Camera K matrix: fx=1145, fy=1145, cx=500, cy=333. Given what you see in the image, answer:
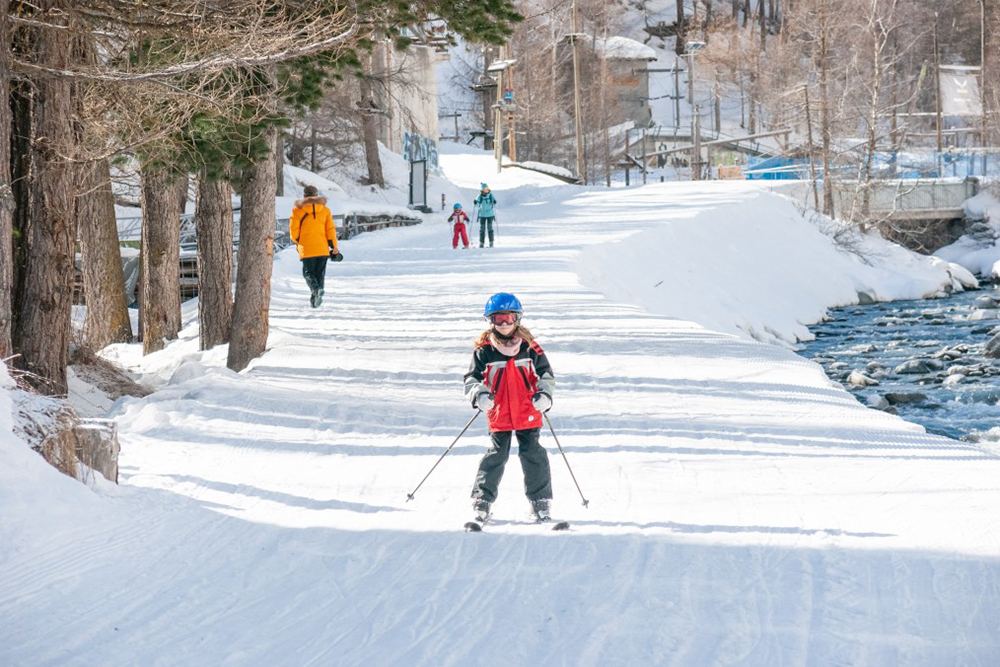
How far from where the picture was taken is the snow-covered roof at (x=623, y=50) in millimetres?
75875

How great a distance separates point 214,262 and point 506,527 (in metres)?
9.71

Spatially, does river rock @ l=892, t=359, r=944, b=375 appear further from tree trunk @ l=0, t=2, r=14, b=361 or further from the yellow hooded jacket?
tree trunk @ l=0, t=2, r=14, b=361

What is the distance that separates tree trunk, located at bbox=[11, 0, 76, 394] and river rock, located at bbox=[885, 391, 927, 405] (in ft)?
39.3

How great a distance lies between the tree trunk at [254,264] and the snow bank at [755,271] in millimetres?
8334

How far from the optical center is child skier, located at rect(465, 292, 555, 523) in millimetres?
6773

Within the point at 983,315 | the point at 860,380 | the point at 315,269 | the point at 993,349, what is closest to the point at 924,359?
the point at 993,349

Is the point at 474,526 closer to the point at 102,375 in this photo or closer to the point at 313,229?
the point at 102,375

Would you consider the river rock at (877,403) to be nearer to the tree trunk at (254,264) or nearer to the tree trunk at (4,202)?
the tree trunk at (254,264)

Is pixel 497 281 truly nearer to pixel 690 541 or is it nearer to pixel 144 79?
pixel 144 79

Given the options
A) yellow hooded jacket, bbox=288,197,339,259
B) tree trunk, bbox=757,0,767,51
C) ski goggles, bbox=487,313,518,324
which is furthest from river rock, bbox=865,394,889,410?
tree trunk, bbox=757,0,767,51

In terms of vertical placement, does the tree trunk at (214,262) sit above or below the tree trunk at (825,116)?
below

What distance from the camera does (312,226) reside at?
15547 millimetres

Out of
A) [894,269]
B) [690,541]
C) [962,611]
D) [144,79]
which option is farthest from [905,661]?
[894,269]

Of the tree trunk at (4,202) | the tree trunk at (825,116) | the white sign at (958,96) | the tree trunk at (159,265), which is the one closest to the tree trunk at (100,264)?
the tree trunk at (159,265)
